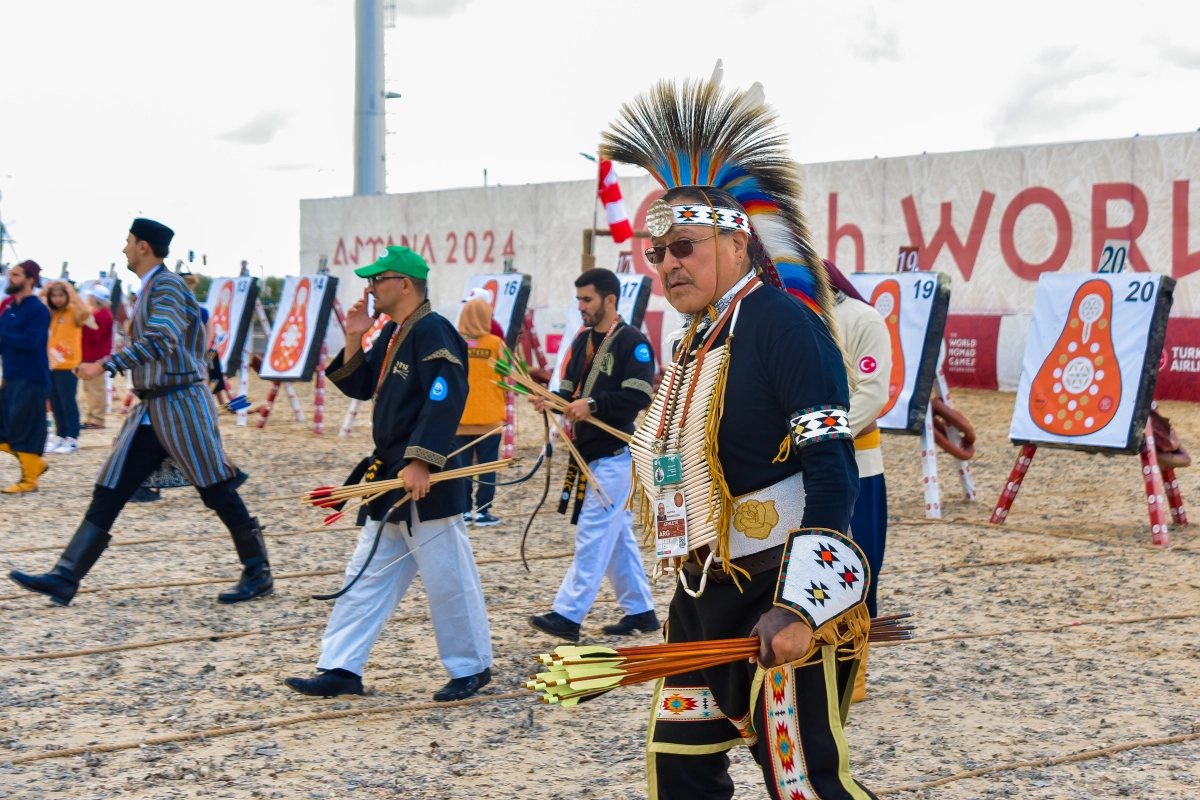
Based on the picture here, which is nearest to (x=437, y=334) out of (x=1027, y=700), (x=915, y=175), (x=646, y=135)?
(x=646, y=135)

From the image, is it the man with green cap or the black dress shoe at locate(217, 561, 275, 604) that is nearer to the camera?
the man with green cap

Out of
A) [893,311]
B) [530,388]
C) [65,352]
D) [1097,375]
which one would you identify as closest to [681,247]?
[530,388]

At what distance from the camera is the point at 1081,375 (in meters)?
8.44

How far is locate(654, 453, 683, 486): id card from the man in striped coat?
155 inches

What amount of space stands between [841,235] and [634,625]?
38.6ft

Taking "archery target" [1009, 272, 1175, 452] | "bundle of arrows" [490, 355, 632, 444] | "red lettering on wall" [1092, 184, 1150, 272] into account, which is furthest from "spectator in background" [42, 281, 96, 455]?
"red lettering on wall" [1092, 184, 1150, 272]

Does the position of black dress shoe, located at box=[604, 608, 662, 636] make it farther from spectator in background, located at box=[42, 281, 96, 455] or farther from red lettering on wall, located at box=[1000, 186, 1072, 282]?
red lettering on wall, located at box=[1000, 186, 1072, 282]

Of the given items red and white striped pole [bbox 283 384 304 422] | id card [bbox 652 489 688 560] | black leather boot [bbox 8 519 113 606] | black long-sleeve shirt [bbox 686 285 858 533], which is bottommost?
black leather boot [bbox 8 519 113 606]

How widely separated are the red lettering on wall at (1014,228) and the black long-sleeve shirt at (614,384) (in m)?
9.94

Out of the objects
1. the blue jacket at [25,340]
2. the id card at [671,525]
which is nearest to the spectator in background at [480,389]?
the blue jacket at [25,340]

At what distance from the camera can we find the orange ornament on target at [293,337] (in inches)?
600

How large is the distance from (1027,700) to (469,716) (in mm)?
2114

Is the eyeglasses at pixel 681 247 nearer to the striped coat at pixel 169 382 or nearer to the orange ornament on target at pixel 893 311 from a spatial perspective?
the striped coat at pixel 169 382

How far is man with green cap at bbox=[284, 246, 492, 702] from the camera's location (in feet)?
15.1
